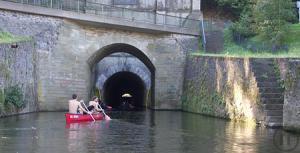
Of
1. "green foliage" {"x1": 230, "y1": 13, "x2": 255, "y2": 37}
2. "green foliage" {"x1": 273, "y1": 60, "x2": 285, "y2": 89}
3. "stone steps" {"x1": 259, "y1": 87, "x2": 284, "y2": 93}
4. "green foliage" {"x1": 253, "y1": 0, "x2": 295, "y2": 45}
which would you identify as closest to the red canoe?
"stone steps" {"x1": 259, "y1": 87, "x2": 284, "y2": 93}

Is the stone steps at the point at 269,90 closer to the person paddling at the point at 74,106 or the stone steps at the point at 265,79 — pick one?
the stone steps at the point at 265,79

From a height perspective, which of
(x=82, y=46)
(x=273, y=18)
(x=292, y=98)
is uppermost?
(x=273, y=18)

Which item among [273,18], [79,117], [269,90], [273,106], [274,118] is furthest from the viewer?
[273,18]

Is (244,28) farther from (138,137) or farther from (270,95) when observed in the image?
(138,137)

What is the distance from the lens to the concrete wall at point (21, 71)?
29.2 metres

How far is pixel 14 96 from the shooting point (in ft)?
96.7

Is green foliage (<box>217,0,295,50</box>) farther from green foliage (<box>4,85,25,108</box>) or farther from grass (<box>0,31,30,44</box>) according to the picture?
green foliage (<box>4,85,25,108</box>)

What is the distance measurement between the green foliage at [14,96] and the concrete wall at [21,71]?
0.67 ft

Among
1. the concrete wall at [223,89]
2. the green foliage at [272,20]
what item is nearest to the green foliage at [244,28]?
the green foliage at [272,20]

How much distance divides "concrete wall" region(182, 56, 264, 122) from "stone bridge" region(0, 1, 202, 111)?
5.46ft

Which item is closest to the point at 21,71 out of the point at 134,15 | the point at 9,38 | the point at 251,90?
the point at 9,38

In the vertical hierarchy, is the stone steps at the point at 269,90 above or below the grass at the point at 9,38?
below

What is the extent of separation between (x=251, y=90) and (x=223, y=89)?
3414mm

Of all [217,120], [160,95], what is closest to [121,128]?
[217,120]
